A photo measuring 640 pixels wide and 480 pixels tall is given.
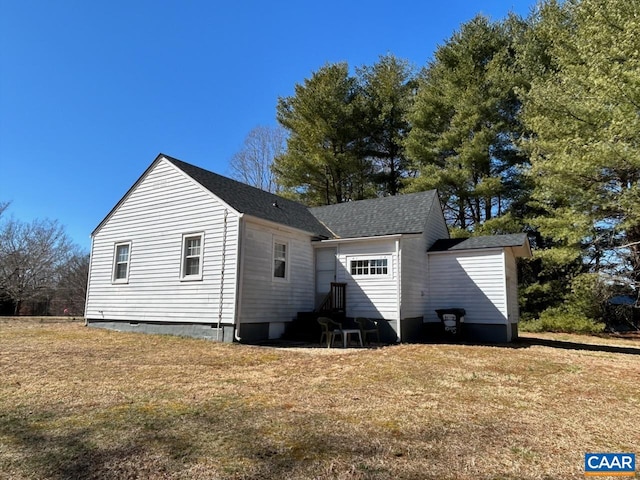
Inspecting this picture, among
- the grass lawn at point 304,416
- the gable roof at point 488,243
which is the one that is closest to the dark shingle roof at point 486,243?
the gable roof at point 488,243

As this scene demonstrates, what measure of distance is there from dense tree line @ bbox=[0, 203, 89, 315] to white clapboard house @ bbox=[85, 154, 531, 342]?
14623mm

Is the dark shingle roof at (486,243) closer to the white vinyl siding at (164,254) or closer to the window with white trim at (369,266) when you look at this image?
the window with white trim at (369,266)

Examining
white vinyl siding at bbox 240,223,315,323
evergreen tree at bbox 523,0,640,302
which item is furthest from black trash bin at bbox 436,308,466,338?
evergreen tree at bbox 523,0,640,302

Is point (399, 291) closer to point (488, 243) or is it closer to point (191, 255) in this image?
point (488, 243)

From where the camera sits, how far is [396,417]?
4.33 metres

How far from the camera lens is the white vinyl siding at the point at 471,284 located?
41.2 ft

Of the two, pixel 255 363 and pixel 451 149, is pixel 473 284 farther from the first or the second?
pixel 451 149

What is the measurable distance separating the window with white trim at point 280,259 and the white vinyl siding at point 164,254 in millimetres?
1609

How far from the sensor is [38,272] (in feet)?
90.4

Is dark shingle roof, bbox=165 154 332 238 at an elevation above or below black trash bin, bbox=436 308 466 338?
above

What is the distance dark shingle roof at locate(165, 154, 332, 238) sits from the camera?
38.3 feet

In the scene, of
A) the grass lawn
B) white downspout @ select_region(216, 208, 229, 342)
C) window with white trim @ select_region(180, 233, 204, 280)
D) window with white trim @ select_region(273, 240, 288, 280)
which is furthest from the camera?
window with white trim @ select_region(273, 240, 288, 280)

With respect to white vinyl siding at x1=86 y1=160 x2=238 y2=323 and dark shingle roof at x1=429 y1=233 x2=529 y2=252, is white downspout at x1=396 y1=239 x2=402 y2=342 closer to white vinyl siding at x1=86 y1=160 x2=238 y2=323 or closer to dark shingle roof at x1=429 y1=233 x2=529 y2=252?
dark shingle roof at x1=429 y1=233 x2=529 y2=252

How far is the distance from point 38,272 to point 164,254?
2140cm
